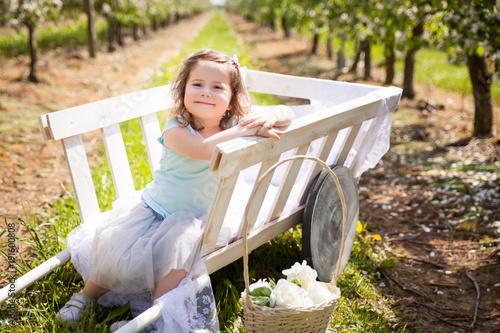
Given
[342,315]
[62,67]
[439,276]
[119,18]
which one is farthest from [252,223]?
[119,18]

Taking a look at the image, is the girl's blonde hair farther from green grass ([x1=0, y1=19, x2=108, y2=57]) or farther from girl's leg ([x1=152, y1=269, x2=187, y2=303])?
green grass ([x1=0, y1=19, x2=108, y2=57])

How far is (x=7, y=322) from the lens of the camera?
212cm

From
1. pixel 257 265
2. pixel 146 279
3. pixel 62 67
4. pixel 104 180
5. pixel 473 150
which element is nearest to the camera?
pixel 146 279

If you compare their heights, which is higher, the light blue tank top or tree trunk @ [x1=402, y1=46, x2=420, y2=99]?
the light blue tank top

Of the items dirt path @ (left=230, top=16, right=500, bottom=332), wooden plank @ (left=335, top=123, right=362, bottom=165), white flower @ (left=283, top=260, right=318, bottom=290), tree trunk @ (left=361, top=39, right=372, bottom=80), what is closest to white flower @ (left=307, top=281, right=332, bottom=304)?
white flower @ (left=283, top=260, right=318, bottom=290)

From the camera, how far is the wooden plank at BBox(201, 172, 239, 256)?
1.87 m

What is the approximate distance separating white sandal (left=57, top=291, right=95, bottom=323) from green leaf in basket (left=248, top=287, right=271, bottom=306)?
0.82 m

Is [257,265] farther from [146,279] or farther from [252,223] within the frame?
[146,279]

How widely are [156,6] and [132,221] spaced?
63.2ft

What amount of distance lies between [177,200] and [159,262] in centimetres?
33

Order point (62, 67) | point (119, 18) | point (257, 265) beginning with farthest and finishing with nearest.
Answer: point (119, 18) → point (62, 67) → point (257, 265)

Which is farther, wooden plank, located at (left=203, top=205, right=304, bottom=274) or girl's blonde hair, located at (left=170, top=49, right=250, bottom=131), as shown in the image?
girl's blonde hair, located at (left=170, top=49, right=250, bottom=131)

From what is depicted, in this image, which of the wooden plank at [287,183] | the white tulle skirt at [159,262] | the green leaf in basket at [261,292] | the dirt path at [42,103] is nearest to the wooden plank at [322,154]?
the wooden plank at [287,183]

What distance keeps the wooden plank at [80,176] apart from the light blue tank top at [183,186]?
0.38 meters
